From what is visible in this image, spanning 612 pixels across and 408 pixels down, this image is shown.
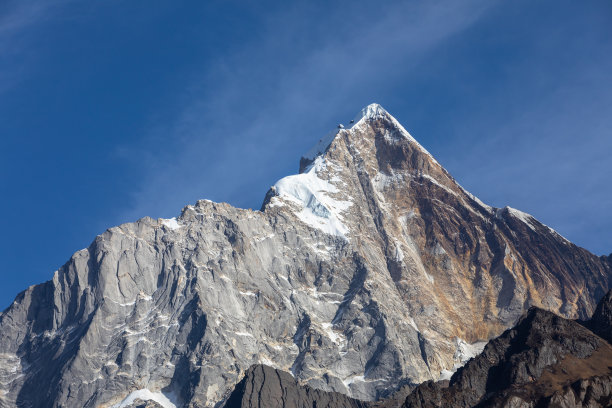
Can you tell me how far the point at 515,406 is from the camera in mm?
193125

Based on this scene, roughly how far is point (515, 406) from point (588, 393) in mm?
11904

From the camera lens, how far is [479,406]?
7864 inches

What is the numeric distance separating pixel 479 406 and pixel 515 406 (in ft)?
27.1

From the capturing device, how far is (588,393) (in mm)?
193500

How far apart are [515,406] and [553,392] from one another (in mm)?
7960

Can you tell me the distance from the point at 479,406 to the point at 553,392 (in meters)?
12.3

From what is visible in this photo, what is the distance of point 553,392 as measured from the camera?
646 feet

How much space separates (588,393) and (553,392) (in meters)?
5.96
